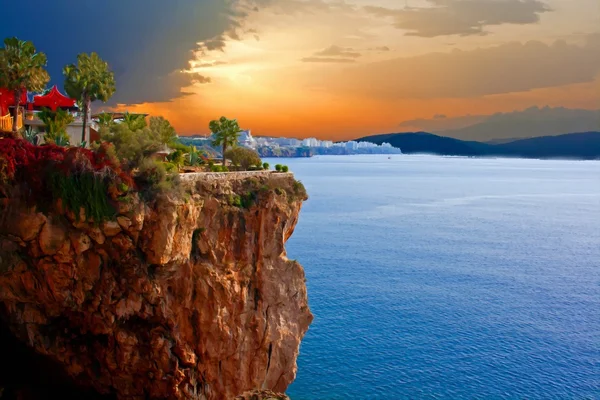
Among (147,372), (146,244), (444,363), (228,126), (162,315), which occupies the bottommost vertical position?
(444,363)

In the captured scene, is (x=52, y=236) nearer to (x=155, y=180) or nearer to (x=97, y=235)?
(x=97, y=235)

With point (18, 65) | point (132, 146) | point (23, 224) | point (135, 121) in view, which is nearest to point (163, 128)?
point (135, 121)

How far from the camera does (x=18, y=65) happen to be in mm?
32625

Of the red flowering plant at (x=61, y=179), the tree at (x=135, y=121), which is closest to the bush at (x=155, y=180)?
the red flowering plant at (x=61, y=179)

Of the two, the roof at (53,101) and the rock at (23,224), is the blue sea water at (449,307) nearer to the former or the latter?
the rock at (23,224)

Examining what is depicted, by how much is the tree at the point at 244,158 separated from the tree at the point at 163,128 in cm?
515

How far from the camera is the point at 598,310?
2240 inches

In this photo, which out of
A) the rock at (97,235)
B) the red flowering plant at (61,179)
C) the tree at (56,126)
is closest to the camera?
the red flowering plant at (61,179)

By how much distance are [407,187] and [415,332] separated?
138m

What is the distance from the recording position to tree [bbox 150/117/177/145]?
1581 inches

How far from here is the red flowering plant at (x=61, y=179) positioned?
25.2m

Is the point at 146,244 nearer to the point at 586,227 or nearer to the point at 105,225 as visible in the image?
the point at 105,225

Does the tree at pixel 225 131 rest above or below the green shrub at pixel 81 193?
above

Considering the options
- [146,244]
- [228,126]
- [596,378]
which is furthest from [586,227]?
[146,244]
